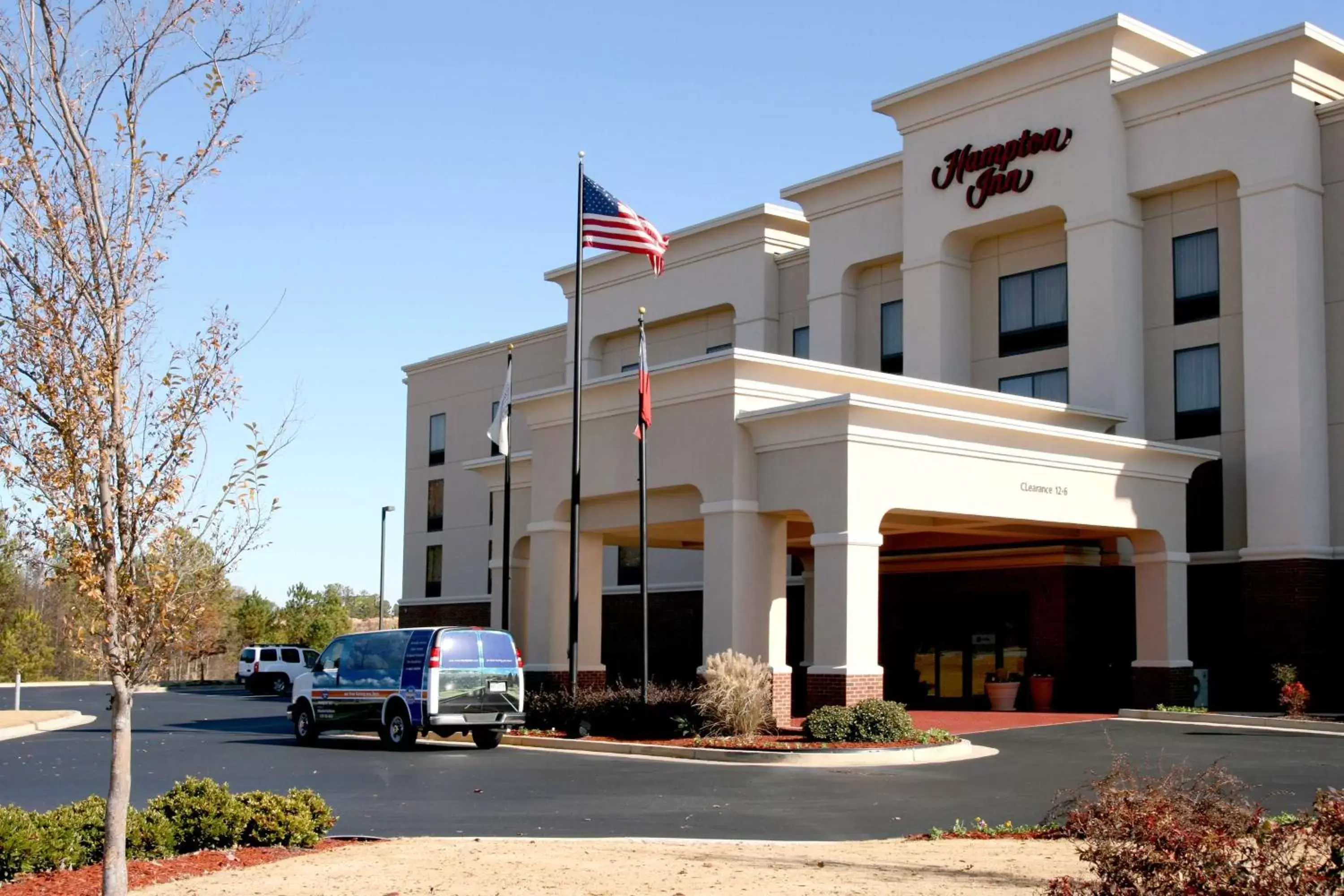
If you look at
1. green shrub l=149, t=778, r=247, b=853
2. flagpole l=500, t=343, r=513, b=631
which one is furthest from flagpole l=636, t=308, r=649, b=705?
green shrub l=149, t=778, r=247, b=853

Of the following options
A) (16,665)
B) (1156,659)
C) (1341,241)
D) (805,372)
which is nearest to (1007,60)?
(1341,241)

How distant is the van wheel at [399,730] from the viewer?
25.6 metres

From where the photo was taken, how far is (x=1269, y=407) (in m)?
33.0

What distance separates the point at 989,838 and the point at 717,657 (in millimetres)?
12475

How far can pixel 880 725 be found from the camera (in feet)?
78.0

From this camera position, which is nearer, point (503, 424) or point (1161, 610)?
point (1161, 610)

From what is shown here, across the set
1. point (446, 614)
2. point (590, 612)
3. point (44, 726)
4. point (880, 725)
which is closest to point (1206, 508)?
point (880, 725)

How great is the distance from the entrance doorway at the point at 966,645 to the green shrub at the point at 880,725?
→ 12.8 metres

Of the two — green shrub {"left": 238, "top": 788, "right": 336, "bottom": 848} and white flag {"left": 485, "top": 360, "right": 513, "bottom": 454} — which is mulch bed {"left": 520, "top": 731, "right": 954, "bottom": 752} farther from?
green shrub {"left": 238, "top": 788, "right": 336, "bottom": 848}

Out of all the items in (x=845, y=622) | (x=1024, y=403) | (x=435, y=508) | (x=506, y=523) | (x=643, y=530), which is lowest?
(x=845, y=622)

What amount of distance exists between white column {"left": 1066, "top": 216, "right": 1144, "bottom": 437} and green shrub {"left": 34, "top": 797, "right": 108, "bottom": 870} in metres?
27.5

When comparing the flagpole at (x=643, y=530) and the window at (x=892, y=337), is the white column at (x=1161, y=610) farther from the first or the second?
the flagpole at (x=643, y=530)

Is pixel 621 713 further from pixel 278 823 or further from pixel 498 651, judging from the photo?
pixel 278 823

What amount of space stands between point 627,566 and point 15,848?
37173 millimetres
